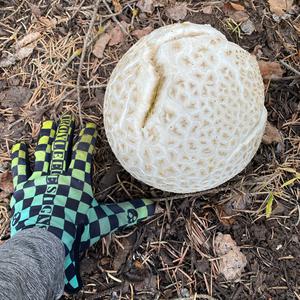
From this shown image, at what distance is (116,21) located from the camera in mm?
2807

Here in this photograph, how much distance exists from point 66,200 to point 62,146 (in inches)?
12.9

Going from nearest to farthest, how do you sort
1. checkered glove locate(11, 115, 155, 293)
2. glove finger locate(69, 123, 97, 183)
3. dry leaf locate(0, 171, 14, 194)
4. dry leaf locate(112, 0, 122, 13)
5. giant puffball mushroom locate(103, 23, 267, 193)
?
1. giant puffball mushroom locate(103, 23, 267, 193)
2. checkered glove locate(11, 115, 155, 293)
3. glove finger locate(69, 123, 97, 183)
4. dry leaf locate(0, 171, 14, 194)
5. dry leaf locate(112, 0, 122, 13)

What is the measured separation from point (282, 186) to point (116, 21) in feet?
4.39

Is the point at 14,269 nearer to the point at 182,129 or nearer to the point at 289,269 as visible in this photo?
the point at 182,129

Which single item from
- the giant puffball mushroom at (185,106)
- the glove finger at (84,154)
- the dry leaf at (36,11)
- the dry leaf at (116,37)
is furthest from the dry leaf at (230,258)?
the dry leaf at (36,11)

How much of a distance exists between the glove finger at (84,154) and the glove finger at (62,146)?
0.06 meters

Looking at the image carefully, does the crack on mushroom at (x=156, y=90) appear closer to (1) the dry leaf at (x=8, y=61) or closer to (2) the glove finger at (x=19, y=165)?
(2) the glove finger at (x=19, y=165)

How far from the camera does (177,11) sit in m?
2.79

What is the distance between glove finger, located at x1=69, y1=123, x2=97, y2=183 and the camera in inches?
103

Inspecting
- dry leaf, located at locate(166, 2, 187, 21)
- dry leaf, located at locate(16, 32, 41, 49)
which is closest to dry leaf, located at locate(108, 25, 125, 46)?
dry leaf, located at locate(166, 2, 187, 21)

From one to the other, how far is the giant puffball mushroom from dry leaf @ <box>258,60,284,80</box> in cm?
57

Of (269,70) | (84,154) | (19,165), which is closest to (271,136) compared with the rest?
(269,70)

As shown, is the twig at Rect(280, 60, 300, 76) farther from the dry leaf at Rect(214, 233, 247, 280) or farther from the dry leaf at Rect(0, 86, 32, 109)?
the dry leaf at Rect(0, 86, 32, 109)

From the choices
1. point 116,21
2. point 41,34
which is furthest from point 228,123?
point 41,34
